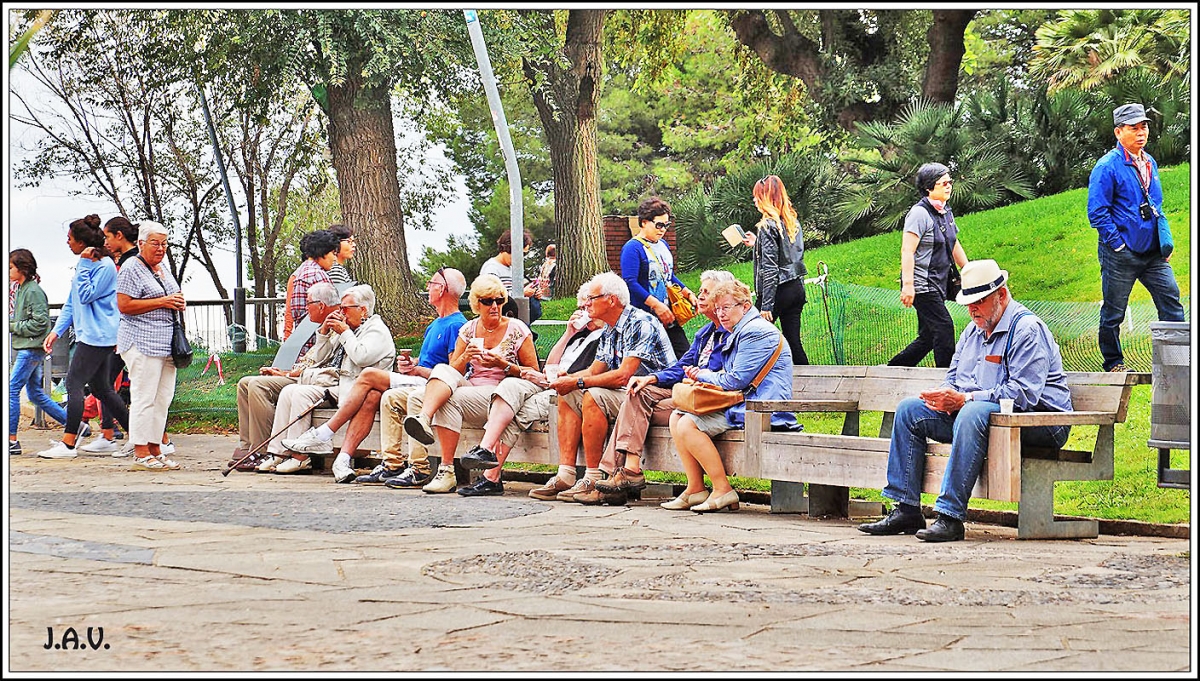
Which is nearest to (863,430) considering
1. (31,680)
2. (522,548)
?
(522,548)

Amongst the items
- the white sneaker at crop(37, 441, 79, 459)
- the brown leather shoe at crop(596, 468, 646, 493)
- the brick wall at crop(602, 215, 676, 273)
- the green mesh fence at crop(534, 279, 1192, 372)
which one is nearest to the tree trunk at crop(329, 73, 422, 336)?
the brick wall at crop(602, 215, 676, 273)

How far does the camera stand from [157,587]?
564 centimetres

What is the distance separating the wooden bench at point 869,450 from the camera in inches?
283

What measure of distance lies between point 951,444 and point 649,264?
12.5 feet

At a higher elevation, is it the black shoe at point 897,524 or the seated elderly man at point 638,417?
the seated elderly man at point 638,417

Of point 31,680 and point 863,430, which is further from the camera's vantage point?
point 863,430

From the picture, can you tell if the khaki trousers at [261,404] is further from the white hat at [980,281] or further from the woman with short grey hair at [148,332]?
the white hat at [980,281]

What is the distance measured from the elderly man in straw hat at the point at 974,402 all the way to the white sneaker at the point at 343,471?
14.4ft

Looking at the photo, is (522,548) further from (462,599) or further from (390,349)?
(390,349)

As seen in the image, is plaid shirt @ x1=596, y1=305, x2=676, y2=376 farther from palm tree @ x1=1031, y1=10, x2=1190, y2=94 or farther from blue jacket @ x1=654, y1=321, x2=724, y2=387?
palm tree @ x1=1031, y1=10, x2=1190, y2=94

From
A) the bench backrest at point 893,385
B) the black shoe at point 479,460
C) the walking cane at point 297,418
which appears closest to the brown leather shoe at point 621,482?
the black shoe at point 479,460

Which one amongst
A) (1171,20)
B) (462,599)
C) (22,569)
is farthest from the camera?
(1171,20)

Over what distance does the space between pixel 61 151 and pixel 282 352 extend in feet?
67.2

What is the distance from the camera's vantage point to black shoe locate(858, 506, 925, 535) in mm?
7438
